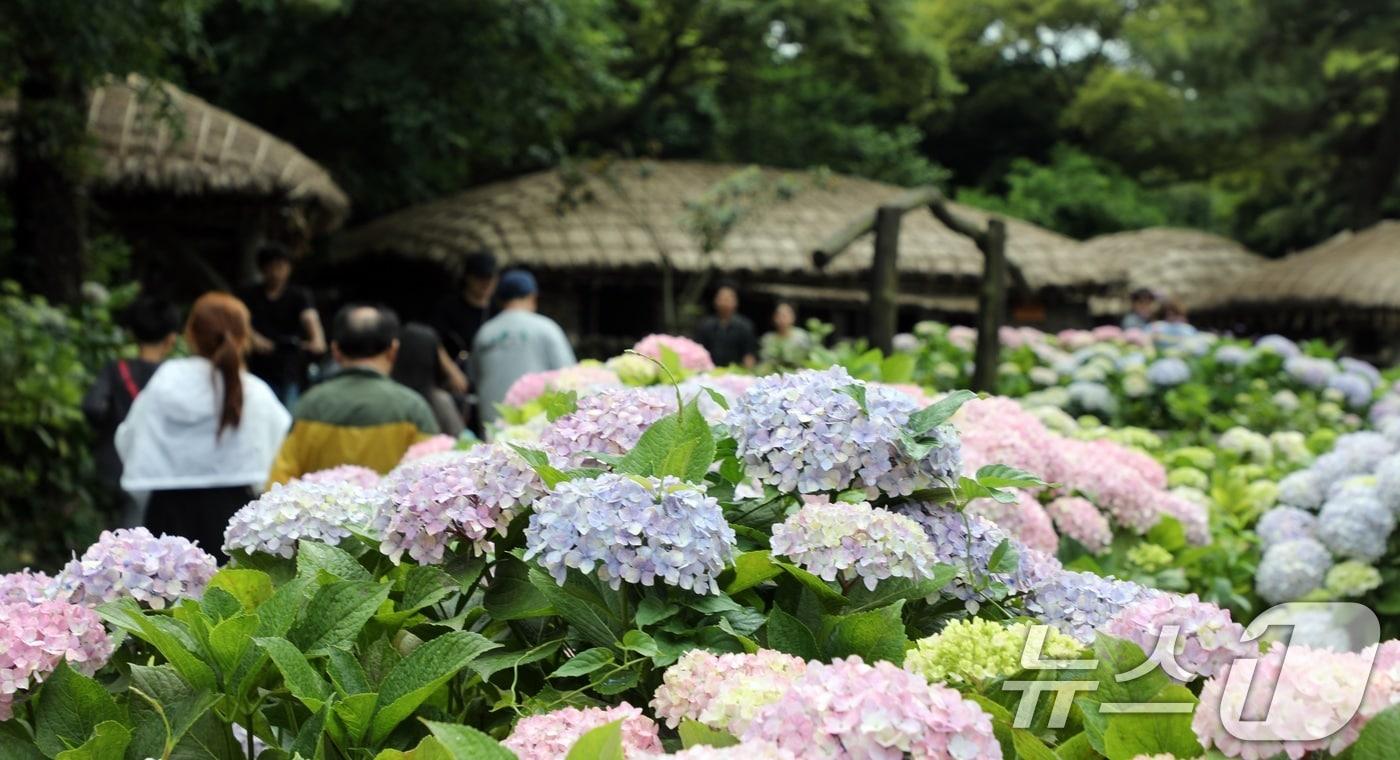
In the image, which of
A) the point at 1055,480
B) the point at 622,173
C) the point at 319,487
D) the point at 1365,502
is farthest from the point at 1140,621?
the point at 622,173

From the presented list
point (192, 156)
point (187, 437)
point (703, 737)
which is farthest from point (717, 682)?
point (192, 156)

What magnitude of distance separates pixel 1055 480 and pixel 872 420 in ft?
4.81

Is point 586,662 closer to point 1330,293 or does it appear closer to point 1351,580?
point 1351,580

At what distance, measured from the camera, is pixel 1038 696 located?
1.28 meters

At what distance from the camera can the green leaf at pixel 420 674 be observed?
1314 mm

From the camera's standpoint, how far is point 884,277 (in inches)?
209

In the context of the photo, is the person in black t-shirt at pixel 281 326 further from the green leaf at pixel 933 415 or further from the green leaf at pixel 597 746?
the green leaf at pixel 597 746

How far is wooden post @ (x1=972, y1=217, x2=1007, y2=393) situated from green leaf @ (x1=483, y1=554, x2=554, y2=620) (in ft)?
13.4

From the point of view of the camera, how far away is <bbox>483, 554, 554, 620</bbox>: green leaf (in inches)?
56.7

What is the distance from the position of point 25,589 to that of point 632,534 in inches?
29.2

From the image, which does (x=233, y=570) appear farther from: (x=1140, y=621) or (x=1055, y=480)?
(x=1055, y=480)

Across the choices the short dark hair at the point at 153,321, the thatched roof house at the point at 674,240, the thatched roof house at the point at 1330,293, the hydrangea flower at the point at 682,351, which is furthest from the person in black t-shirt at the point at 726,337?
the thatched roof house at the point at 1330,293

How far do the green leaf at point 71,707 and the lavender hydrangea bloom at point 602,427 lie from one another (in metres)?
0.54

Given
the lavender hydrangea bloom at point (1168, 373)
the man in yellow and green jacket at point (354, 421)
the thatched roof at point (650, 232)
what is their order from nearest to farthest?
1. the man in yellow and green jacket at point (354, 421)
2. the lavender hydrangea bloom at point (1168, 373)
3. the thatched roof at point (650, 232)
